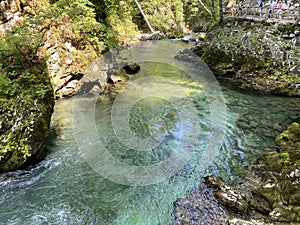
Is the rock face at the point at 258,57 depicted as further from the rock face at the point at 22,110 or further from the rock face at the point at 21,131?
the rock face at the point at 21,131

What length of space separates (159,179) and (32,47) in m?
5.93

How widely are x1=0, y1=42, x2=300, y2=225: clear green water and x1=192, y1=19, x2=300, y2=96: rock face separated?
4.82 ft

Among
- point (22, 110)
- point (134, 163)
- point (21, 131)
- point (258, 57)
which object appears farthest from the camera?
point (258, 57)

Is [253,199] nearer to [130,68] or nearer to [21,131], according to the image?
[21,131]

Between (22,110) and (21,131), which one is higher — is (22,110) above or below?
above

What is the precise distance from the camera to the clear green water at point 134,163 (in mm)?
5055

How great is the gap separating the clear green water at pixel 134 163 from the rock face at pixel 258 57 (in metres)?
1.47

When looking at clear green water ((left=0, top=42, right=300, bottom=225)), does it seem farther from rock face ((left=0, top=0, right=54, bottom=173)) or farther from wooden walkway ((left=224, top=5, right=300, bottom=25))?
wooden walkway ((left=224, top=5, right=300, bottom=25))

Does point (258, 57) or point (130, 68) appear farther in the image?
point (130, 68)

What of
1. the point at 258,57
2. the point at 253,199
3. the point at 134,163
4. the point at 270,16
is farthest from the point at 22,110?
the point at 270,16

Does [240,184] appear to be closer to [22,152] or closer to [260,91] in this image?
[22,152]

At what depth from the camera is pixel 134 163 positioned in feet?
22.5

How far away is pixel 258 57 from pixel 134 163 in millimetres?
10907

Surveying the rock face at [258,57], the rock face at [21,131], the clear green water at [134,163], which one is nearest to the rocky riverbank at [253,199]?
the clear green water at [134,163]
